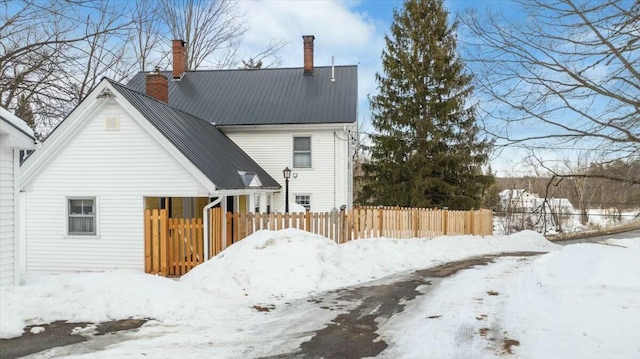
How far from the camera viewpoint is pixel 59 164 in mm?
13305

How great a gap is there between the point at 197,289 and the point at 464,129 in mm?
21374

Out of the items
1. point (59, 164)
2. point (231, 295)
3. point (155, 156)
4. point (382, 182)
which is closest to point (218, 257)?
point (231, 295)

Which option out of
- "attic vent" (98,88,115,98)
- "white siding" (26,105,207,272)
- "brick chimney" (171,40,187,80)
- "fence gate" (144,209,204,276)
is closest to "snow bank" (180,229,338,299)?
"fence gate" (144,209,204,276)

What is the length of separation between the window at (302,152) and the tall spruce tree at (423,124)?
7263 mm

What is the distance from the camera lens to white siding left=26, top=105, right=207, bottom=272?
12812mm

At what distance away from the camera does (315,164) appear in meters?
20.9

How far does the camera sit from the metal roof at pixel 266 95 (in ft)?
70.0

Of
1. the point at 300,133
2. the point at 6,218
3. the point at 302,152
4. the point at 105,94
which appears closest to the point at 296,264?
the point at 6,218

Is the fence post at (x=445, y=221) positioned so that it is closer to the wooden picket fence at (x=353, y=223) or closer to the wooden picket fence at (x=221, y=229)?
the wooden picket fence at (x=353, y=223)

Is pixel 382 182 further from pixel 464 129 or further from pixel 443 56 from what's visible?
pixel 443 56

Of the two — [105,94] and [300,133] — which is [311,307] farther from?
[300,133]

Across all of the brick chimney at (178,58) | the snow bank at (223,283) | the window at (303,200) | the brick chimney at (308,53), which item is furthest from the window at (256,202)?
the brick chimney at (178,58)

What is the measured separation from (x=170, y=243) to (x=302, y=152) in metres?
9.71

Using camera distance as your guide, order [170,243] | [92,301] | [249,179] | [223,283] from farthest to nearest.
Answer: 1. [249,179]
2. [170,243]
3. [223,283]
4. [92,301]
